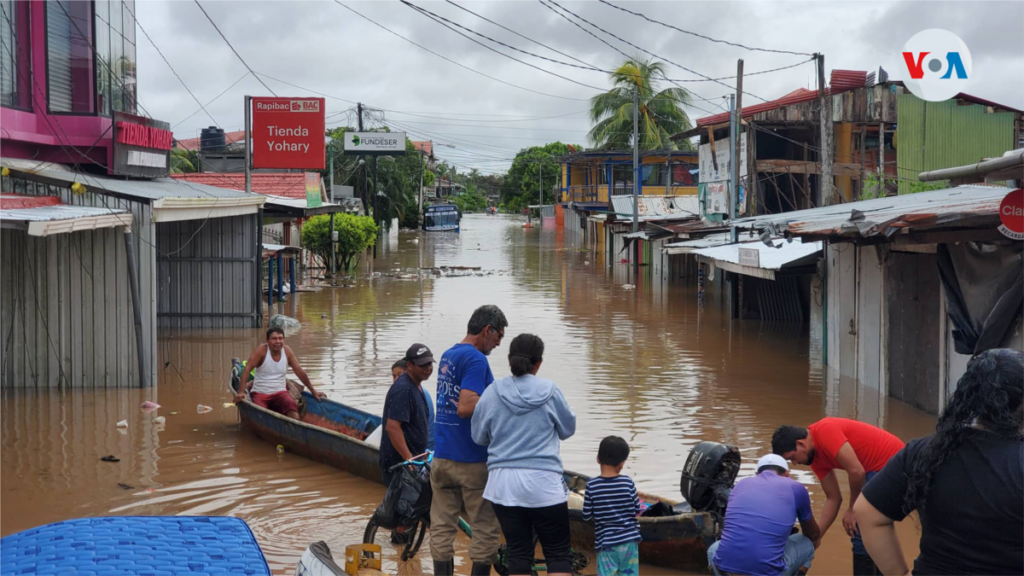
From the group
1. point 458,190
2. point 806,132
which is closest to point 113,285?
point 806,132

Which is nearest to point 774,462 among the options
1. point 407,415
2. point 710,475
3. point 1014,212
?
point 710,475

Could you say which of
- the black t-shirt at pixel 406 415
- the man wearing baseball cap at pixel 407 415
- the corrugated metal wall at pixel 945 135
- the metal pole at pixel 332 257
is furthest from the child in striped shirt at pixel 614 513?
the metal pole at pixel 332 257

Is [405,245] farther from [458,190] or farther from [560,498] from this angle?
[458,190]

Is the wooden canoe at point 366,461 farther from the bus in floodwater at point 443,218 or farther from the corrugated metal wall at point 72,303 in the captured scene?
the bus in floodwater at point 443,218

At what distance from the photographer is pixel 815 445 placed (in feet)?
18.7

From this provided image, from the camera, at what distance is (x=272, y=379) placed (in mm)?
10930

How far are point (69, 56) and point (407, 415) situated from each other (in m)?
11.0

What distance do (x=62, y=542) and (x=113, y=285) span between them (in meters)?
11.2

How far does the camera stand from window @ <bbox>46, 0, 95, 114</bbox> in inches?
574

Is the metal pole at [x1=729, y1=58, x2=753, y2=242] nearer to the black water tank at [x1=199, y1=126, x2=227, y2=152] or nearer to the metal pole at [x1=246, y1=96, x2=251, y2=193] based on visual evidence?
the metal pole at [x1=246, y1=96, x2=251, y2=193]

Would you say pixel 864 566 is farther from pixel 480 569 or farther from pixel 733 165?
pixel 733 165

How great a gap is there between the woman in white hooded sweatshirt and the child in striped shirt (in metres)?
0.19

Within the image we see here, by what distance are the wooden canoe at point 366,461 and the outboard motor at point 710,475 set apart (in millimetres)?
95

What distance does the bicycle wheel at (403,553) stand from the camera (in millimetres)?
6758
